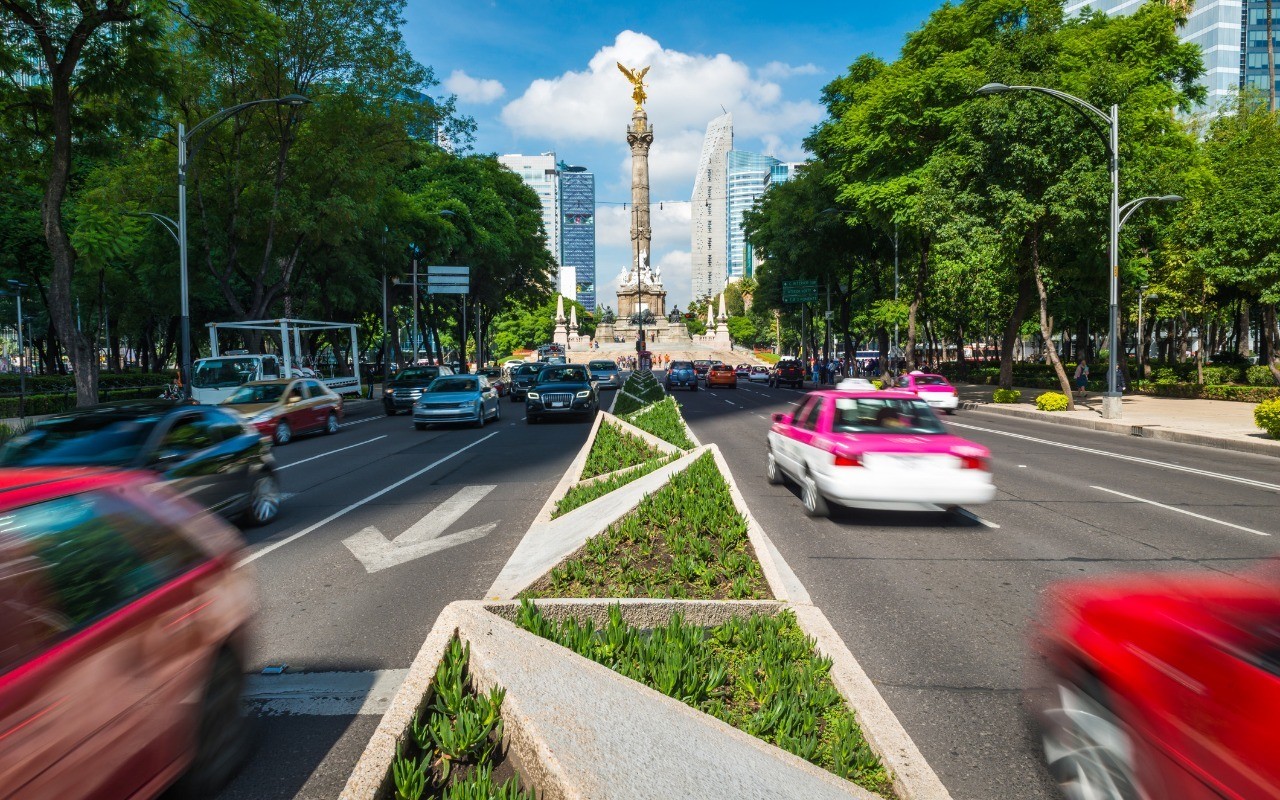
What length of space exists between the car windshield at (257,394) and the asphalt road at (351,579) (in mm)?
3809

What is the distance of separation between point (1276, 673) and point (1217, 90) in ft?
367

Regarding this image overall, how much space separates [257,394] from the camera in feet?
66.6

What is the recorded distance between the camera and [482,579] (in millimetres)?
7082

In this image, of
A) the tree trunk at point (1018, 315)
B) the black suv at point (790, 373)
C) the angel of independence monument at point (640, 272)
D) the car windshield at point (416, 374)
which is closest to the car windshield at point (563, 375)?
the car windshield at point (416, 374)

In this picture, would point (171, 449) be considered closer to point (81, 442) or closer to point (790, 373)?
point (81, 442)

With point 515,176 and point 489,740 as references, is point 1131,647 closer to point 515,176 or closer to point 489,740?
point 489,740

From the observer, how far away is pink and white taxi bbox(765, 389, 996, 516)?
28.9 ft

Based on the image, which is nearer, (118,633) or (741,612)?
(118,633)

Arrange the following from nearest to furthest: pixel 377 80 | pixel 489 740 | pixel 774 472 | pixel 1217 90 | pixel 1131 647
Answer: pixel 1131 647
pixel 489 740
pixel 774 472
pixel 377 80
pixel 1217 90

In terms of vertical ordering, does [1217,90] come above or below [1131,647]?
above

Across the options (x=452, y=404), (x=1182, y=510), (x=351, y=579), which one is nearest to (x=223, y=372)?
(x=452, y=404)

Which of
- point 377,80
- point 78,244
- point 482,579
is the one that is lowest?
point 482,579

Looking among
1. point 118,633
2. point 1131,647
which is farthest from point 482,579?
point 1131,647

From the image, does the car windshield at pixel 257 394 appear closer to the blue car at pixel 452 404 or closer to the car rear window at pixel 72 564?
the blue car at pixel 452 404
